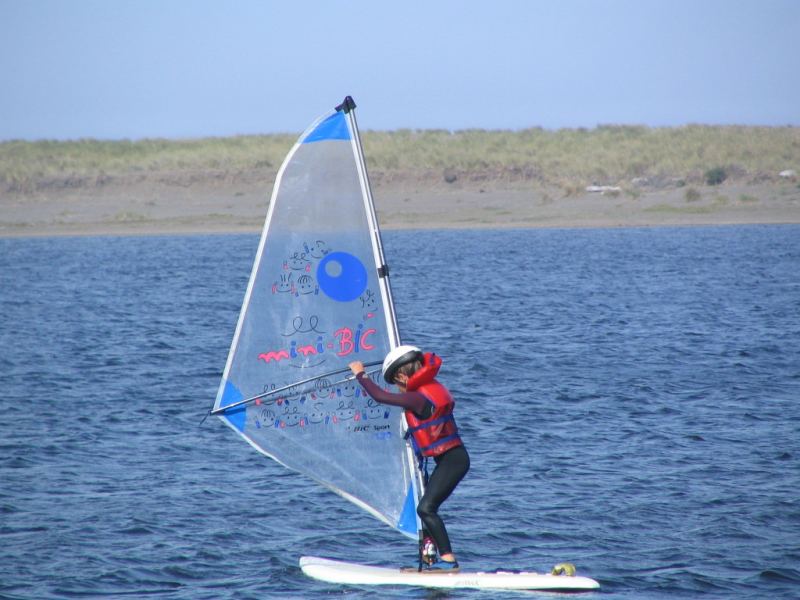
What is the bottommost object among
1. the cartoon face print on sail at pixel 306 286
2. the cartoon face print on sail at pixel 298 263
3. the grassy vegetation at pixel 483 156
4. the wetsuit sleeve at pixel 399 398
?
the wetsuit sleeve at pixel 399 398

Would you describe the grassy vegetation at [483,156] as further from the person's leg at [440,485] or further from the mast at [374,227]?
the person's leg at [440,485]

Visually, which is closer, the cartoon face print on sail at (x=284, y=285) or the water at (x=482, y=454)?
the cartoon face print on sail at (x=284, y=285)

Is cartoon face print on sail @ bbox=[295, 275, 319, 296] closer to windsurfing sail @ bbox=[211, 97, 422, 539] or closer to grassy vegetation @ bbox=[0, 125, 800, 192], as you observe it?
windsurfing sail @ bbox=[211, 97, 422, 539]

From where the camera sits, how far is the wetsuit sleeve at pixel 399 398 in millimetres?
8219

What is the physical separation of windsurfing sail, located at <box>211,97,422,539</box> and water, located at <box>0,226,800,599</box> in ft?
3.15

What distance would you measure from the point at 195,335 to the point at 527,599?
15829 mm

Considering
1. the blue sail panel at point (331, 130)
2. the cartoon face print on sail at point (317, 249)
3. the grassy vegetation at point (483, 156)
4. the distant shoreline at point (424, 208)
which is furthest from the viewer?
the grassy vegetation at point (483, 156)

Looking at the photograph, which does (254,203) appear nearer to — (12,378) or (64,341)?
(64,341)

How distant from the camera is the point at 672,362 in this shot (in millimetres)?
19734

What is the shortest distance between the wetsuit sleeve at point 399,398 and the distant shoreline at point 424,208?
38.0 metres

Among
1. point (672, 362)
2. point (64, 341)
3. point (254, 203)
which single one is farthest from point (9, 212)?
point (672, 362)

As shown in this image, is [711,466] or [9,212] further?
[9,212]

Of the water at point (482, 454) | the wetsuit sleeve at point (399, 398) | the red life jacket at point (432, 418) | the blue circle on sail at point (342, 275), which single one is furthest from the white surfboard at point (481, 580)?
the blue circle on sail at point (342, 275)

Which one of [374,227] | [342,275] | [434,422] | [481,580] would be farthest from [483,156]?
[434,422]
